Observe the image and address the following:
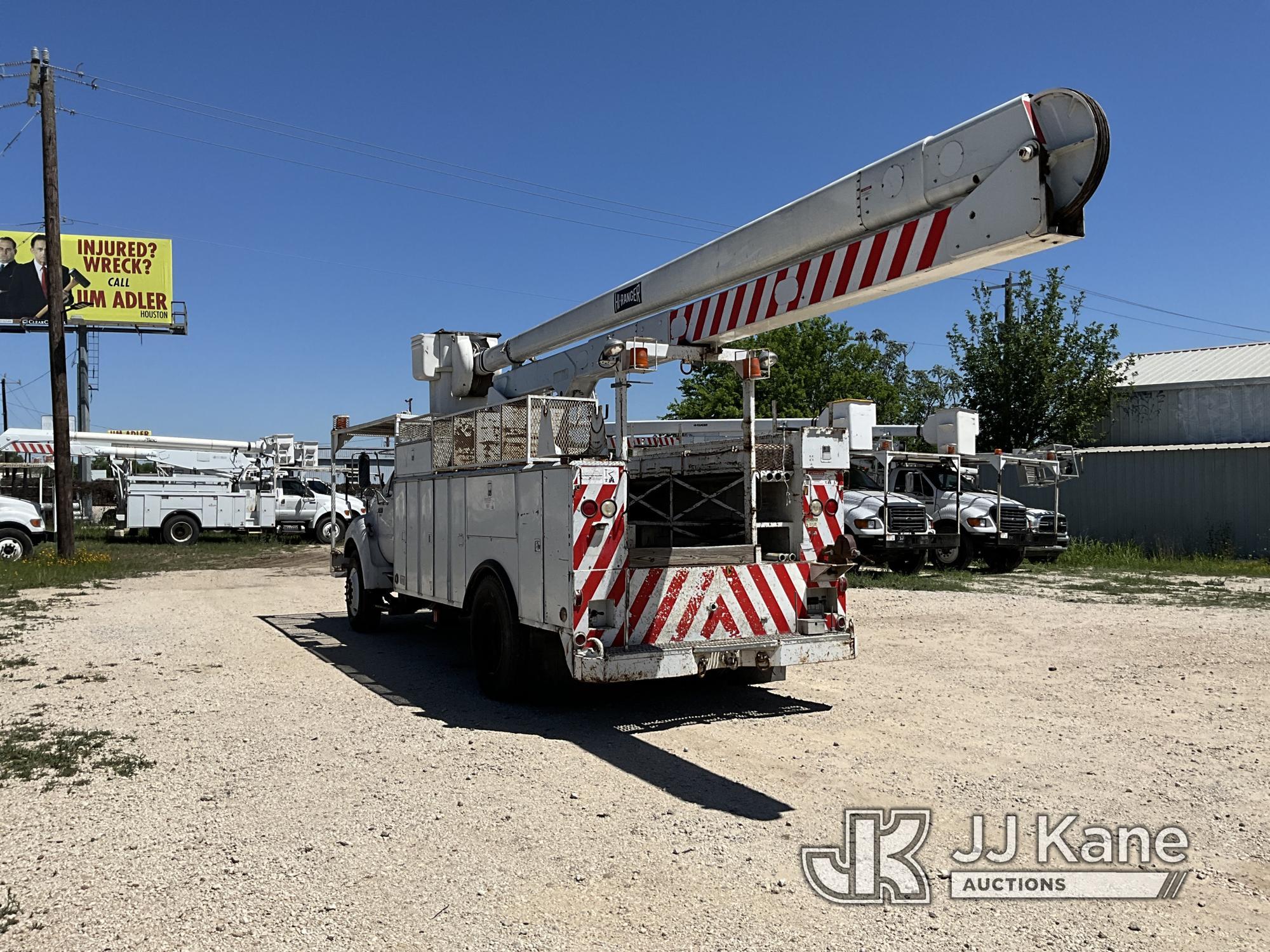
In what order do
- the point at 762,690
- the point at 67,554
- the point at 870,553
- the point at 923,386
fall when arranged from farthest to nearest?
the point at 923,386 → the point at 67,554 → the point at 870,553 → the point at 762,690

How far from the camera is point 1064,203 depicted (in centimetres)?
475

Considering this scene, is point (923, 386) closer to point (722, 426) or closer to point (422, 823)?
point (722, 426)

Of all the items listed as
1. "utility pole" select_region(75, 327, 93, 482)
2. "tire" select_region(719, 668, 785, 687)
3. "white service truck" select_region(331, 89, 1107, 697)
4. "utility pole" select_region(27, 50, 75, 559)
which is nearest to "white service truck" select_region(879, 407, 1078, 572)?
"tire" select_region(719, 668, 785, 687)

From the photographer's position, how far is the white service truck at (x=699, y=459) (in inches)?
→ 200

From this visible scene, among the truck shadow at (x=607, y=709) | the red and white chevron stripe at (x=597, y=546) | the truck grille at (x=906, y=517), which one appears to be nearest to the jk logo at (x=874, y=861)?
the truck shadow at (x=607, y=709)

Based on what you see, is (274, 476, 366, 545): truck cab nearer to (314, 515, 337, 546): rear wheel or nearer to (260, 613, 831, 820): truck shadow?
(314, 515, 337, 546): rear wheel

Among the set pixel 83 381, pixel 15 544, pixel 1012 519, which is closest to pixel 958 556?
pixel 1012 519

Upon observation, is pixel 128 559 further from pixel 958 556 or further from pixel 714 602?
pixel 714 602

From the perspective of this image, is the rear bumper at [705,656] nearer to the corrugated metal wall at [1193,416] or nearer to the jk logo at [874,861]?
the jk logo at [874,861]

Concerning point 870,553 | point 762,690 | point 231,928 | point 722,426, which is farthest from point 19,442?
point 231,928

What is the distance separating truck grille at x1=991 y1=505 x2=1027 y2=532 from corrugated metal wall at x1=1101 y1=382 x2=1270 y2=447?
14.1m

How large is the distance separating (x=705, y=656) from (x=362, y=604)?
19.9 feet

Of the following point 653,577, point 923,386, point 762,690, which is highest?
point 923,386

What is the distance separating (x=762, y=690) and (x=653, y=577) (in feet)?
7.05
